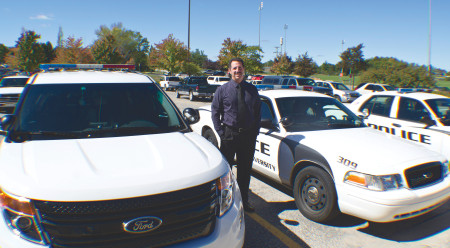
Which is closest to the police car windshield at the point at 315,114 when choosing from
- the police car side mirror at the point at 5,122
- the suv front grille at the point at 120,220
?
the suv front grille at the point at 120,220

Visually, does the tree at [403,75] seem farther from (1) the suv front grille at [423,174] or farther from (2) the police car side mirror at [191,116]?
(2) the police car side mirror at [191,116]

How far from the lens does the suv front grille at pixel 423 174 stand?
3.25 m

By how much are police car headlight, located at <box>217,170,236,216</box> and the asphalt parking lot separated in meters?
1.13

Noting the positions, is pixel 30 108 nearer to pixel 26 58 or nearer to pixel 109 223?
pixel 109 223

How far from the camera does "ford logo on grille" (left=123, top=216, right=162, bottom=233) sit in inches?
72.6

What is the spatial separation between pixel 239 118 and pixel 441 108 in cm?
415

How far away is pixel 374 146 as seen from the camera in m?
3.64

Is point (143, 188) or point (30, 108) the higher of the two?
point (30, 108)

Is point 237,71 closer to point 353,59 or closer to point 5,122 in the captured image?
point 5,122

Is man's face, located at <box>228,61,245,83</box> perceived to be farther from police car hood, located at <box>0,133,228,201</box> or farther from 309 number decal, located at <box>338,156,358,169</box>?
309 number decal, located at <box>338,156,358,169</box>

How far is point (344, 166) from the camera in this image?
3.35 m

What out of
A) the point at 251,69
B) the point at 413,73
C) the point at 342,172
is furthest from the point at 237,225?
the point at 251,69

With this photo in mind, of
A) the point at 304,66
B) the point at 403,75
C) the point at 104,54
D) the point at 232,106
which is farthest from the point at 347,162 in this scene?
the point at 304,66

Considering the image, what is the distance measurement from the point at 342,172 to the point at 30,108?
3288 millimetres
